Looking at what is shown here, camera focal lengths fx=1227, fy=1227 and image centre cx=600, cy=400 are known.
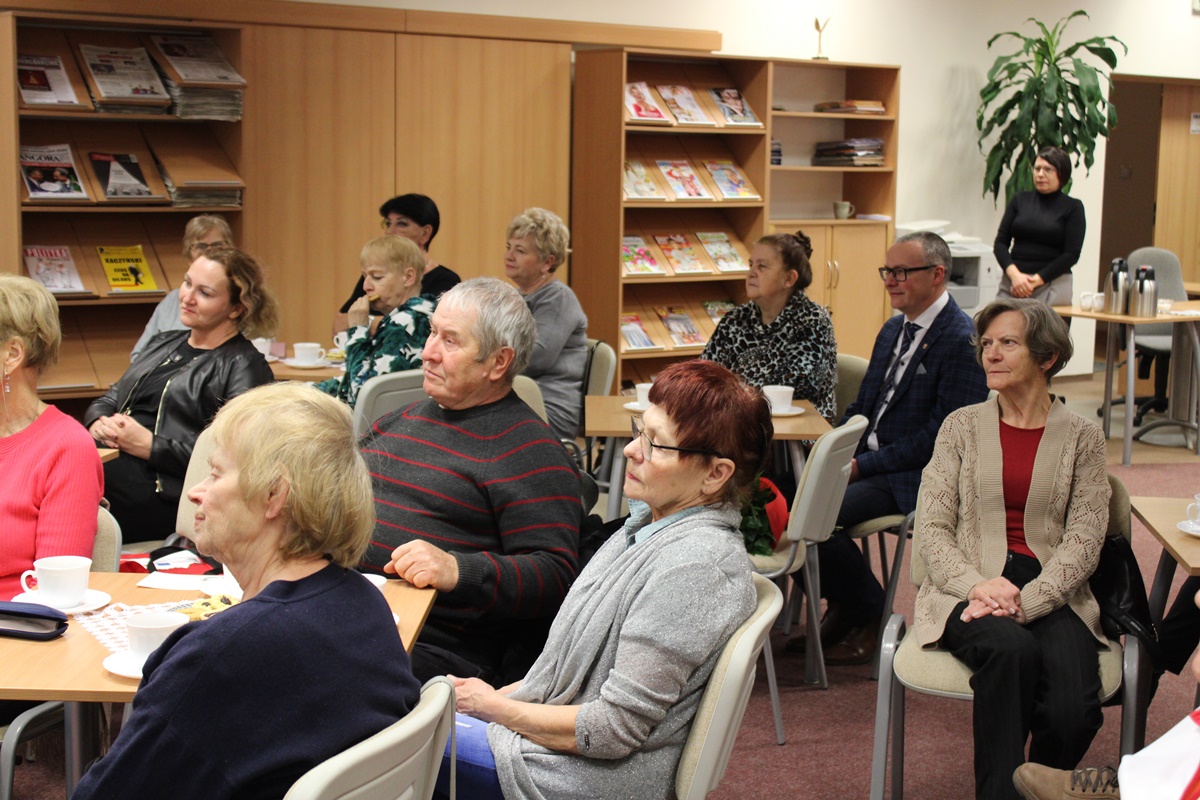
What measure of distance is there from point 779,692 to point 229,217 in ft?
12.5

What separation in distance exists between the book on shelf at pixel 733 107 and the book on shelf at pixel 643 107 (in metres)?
0.45

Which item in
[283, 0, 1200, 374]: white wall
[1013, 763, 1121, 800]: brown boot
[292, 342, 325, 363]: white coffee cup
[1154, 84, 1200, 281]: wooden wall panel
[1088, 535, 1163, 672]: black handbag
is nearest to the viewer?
[1013, 763, 1121, 800]: brown boot

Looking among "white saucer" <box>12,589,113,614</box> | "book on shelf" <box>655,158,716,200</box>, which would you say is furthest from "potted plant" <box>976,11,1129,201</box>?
→ "white saucer" <box>12,589,113,614</box>

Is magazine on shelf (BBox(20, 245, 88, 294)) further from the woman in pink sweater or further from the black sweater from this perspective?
the black sweater

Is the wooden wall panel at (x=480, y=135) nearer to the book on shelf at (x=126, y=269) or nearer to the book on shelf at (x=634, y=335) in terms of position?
the book on shelf at (x=634, y=335)

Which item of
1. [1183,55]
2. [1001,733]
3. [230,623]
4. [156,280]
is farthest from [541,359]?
[1183,55]

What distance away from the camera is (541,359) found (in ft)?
15.8

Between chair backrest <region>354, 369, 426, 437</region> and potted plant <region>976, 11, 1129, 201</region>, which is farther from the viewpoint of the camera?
potted plant <region>976, 11, 1129, 201</region>

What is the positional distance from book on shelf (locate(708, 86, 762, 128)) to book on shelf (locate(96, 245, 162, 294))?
3.45 m

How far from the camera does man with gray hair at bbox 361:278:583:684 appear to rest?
2.43 metres

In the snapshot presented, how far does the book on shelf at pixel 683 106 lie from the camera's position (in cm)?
719

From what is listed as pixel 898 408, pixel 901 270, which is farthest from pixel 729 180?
pixel 898 408

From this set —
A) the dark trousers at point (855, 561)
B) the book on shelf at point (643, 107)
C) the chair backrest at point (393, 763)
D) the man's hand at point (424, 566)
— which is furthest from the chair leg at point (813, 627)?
Answer: the book on shelf at point (643, 107)

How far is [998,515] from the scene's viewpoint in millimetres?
2975
